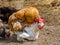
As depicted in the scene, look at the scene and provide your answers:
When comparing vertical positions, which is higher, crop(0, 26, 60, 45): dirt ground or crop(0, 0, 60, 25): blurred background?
crop(0, 0, 60, 25): blurred background

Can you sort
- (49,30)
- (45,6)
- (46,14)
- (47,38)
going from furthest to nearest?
(45,6)
(46,14)
(49,30)
(47,38)

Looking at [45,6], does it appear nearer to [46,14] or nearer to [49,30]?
[46,14]

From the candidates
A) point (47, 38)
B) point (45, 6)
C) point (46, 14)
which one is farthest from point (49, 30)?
point (45, 6)

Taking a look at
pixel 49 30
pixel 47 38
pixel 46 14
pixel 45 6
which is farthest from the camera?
pixel 45 6

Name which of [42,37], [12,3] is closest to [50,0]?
[12,3]

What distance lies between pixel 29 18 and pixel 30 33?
0.32 metres

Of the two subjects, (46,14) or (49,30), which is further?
(46,14)

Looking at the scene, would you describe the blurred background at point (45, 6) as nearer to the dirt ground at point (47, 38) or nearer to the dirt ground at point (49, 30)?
the dirt ground at point (49, 30)

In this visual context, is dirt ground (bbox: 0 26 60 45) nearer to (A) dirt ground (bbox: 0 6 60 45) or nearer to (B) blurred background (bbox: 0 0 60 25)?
(A) dirt ground (bbox: 0 6 60 45)

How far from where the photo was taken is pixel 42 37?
22.4 ft

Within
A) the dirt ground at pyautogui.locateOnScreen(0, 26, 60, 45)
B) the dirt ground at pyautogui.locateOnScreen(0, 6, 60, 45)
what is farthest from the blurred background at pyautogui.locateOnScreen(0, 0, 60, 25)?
the dirt ground at pyautogui.locateOnScreen(0, 26, 60, 45)

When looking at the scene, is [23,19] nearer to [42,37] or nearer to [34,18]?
[34,18]

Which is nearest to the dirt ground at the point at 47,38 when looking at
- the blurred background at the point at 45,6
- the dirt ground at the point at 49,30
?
the dirt ground at the point at 49,30

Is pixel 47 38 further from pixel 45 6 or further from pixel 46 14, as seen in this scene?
pixel 45 6
